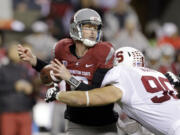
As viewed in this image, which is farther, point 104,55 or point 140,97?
point 104,55

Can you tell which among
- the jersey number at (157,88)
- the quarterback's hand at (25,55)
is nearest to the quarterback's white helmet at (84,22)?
the quarterback's hand at (25,55)

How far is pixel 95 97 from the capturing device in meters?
4.52

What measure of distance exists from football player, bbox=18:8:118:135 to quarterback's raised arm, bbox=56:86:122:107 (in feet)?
0.99

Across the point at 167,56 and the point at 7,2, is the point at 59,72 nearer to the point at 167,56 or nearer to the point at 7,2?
the point at 167,56

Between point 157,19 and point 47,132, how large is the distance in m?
5.57

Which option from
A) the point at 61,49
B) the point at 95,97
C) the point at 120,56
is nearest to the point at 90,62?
the point at 120,56

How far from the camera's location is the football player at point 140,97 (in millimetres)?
4547

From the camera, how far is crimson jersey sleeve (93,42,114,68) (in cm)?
501

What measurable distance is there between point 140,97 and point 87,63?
65cm

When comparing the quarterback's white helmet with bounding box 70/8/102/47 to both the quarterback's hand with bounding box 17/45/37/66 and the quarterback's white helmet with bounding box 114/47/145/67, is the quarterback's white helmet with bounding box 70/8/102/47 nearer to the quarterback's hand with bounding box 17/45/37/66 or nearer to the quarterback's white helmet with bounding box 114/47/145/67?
the quarterback's white helmet with bounding box 114/47/145/67

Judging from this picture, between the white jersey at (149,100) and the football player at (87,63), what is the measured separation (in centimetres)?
33

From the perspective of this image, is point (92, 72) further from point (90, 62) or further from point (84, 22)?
point (84, 22)

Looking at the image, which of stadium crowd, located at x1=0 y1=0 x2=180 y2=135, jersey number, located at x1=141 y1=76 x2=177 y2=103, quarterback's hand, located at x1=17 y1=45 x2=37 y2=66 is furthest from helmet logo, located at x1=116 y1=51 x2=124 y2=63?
stadium crowd, located at x1=0 y1=0 x2=180 y2=135

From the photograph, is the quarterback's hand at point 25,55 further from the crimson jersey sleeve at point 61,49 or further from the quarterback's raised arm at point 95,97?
the quarterback's raised arm at point 95,97
